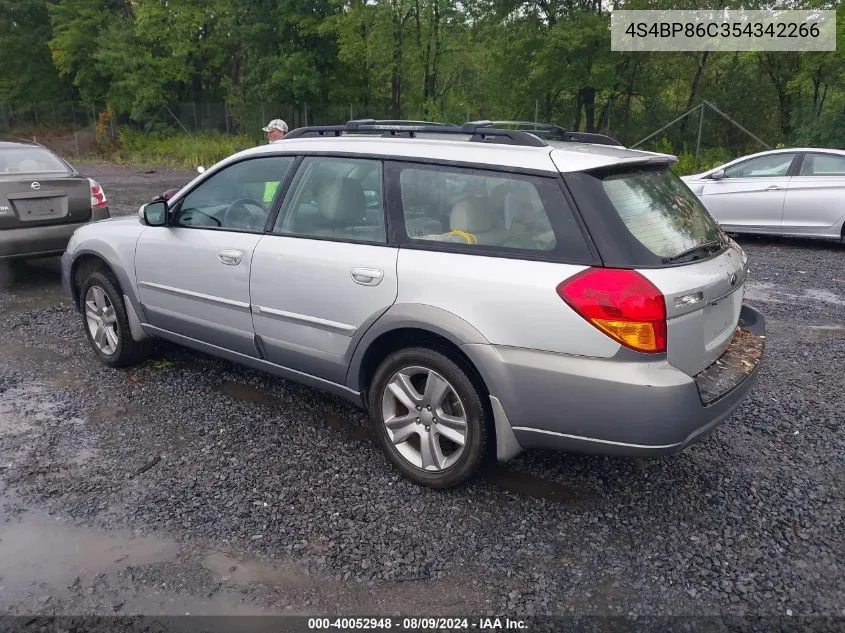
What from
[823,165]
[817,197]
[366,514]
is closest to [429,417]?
[366,514]

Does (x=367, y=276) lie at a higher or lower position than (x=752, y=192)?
higher

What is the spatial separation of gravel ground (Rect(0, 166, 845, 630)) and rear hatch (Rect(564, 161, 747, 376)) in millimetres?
788

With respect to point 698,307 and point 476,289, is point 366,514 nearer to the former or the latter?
point 476,289

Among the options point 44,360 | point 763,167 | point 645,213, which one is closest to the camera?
point 645,213

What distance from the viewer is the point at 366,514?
3.22 m

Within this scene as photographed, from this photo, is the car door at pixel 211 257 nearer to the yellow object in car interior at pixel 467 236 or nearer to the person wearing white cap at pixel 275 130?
the yellow object in car interior at pixel 467 236

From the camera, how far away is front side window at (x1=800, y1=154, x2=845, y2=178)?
30.9 feet

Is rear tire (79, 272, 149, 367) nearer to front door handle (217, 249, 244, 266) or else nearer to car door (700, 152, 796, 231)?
front door handle (217, 249, 244, 266)

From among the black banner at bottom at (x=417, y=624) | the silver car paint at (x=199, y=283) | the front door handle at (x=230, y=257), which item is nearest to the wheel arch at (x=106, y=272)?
the silver car paint at (x=199, y=283)

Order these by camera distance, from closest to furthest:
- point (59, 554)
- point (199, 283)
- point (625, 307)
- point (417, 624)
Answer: point (417, 624)
point (625, 307)
point (59, 554)
point (199, 283)

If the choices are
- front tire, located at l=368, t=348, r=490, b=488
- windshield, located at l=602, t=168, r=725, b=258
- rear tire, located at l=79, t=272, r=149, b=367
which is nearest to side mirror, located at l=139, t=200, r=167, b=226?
rear tire, located at l=79, t=272, r=149, b=367

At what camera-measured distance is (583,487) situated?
3.47m

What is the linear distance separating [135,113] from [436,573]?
1408 inches

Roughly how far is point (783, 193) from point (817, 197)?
0.44 m
